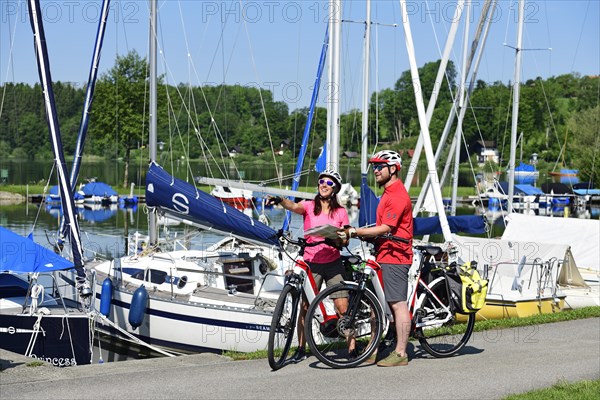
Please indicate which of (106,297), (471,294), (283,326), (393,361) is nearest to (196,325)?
(106,297)

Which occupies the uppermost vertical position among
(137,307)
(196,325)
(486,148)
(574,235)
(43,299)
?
(486,148)

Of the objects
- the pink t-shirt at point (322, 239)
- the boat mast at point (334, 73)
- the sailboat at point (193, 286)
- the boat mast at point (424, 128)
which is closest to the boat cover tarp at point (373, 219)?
the boat mast at point (424, 128)

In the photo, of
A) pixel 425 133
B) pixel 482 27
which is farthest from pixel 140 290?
pixel 482 27

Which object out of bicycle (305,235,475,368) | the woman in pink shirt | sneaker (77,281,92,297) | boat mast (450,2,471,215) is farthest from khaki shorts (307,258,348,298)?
boat mast (450,2,471,215)

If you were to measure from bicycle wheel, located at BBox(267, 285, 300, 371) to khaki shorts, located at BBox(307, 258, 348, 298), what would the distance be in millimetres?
378

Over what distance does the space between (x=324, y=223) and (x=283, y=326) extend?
1127 mm

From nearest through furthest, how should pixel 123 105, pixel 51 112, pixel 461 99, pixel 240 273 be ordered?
pixel 51 112 → pixel 240 273 → pixel 461 99 → pixel 123 105

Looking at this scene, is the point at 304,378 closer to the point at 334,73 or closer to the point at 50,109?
the point at 50,109

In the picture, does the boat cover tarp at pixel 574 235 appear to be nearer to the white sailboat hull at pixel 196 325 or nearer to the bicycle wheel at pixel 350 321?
the white sailboat hull at pixel 196 325

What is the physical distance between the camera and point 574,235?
69.4ft

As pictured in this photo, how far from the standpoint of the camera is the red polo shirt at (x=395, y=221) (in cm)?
896

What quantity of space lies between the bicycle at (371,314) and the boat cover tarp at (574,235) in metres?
12.0

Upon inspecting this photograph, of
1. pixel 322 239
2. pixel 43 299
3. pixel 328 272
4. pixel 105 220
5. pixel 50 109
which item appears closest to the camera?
pixel 322 239

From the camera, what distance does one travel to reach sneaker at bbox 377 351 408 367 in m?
8.97
